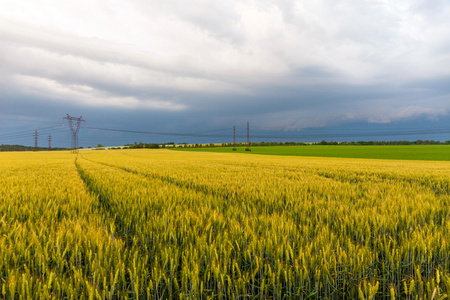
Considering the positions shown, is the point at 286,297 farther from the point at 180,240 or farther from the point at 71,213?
the point at 71,213

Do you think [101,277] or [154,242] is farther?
[154,242]

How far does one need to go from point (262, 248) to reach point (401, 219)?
8.34 feet

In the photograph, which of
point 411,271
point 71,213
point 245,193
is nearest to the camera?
point 411,271

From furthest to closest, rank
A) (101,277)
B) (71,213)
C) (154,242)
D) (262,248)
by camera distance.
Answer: (71,213), (154,242), (262,248), (101,277)

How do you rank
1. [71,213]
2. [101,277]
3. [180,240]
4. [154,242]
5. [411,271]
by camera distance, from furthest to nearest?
[71,213] → [180,240] → [154,242] → [411,271] → [101,277]

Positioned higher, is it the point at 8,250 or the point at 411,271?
the point at 8,250

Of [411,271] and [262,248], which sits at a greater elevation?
[262,248]

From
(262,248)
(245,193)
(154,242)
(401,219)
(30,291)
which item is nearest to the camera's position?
(30,291)

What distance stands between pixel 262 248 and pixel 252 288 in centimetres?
44

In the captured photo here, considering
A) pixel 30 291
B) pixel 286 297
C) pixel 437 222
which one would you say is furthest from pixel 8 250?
pixel 437 222

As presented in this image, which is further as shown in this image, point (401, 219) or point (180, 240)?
point (401, 219)

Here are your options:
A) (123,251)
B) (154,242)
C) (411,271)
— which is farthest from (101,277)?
(411,271)

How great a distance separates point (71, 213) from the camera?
143 inches

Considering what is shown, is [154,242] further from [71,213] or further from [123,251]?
[71,213]
